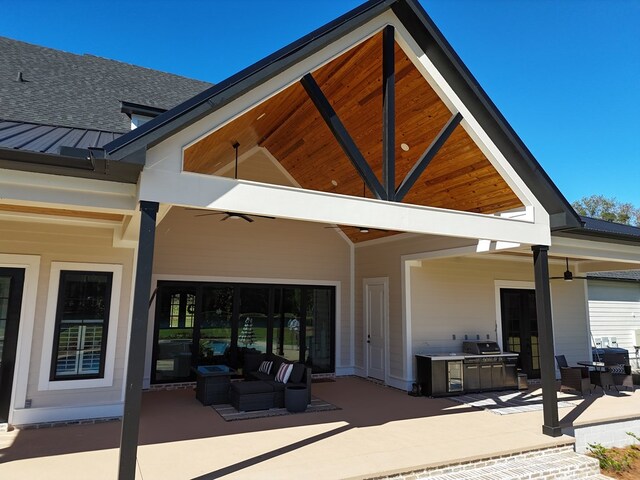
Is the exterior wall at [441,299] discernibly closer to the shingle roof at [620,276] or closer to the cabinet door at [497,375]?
the cabinet door at [497,375]

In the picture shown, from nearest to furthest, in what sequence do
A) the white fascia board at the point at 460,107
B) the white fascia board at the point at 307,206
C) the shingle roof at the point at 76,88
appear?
the white fascia board at the point at 307,206, the white fascia board at the point at 460,107, the shingle roof at the point at 76,88

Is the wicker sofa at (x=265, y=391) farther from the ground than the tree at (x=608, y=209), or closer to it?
closer to it

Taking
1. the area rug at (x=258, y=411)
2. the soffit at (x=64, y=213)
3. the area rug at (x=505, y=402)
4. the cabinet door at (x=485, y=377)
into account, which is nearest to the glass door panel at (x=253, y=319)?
the area rug at (x=258, y=411)

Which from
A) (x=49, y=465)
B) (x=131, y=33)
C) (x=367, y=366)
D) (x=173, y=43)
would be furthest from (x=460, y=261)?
(x=131, y=33)

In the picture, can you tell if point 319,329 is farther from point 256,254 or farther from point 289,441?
point 289,441

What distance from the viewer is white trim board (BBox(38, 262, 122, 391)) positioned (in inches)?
239

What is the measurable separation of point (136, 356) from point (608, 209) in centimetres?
4457

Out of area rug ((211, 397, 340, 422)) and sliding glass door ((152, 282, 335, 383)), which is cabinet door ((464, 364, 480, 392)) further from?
sliding glass door ((152, 282, 335, 383))

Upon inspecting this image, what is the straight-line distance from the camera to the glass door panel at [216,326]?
8.97 metres

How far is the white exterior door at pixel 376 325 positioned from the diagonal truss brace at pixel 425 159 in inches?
188

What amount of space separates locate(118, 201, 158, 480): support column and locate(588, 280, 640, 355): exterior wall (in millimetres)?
13625

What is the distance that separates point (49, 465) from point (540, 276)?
6.55 metres

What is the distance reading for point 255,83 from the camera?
169 inches

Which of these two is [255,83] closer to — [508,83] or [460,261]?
[460,261]
